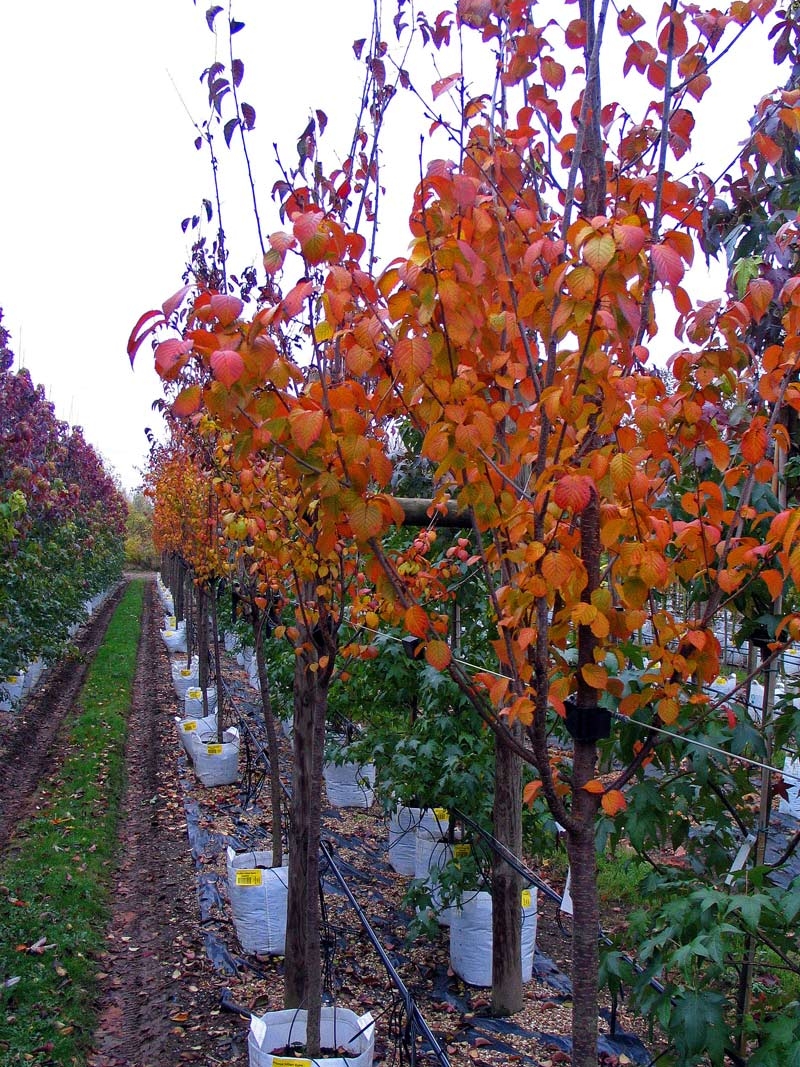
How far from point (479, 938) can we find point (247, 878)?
1419 millimetres

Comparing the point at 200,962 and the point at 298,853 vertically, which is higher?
the point at 298,853

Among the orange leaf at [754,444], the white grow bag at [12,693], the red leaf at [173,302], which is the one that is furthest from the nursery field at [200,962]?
the white grow bag at [12,693]

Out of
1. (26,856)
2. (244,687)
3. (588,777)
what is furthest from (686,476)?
(244,687)

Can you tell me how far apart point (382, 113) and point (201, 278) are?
3216 mm

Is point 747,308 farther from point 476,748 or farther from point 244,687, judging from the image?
point 244,687

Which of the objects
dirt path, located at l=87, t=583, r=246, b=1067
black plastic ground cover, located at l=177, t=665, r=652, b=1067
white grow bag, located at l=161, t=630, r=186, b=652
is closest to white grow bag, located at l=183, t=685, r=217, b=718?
dirt path, located at l=87, t=583, r=246, b=1067

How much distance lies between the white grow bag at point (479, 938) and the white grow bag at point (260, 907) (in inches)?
42.6

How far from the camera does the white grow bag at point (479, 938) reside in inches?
189

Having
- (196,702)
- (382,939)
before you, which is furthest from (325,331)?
(196,702)

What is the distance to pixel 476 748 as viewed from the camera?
4.95 meters

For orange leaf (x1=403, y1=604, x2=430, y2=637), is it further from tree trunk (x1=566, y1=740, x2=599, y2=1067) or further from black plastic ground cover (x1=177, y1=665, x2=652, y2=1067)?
black plastic ground cover (x1=177, y1=665, x2=652, y2=1067)

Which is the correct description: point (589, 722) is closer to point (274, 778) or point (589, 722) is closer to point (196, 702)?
point (274, 778)

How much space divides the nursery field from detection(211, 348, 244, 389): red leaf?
269 cm

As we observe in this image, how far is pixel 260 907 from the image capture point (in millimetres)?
5199
